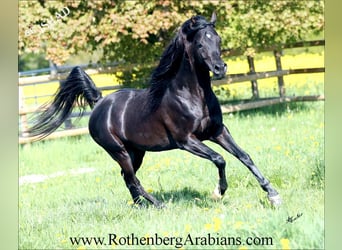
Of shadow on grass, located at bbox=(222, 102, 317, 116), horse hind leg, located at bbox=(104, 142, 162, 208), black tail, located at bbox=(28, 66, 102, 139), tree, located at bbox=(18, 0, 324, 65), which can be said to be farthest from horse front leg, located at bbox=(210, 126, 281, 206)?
tree, located at bbox=(18, 0, 324, 65)

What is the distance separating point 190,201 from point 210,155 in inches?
16.4

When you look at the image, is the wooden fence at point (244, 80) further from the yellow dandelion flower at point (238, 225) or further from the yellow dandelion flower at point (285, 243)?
the yellow dandelion flower at point (285, 243)

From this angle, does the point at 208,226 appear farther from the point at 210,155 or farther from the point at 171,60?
the point at 171,60

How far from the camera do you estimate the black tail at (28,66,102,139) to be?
468 centimetres

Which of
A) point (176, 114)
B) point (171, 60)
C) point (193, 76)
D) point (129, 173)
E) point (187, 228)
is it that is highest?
point (171, 60)

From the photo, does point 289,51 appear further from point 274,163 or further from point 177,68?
point 177,68

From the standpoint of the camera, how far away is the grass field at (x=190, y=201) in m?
3.77

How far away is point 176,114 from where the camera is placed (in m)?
4.16

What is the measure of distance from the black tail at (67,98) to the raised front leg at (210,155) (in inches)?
35.5

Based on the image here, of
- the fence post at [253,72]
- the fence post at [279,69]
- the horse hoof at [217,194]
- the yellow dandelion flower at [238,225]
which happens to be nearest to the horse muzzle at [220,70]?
the horse hoof at [217,194]

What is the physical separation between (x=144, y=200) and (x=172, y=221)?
0.42m

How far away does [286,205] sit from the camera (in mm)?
4062

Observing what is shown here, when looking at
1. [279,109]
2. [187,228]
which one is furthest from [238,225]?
[279,109]
